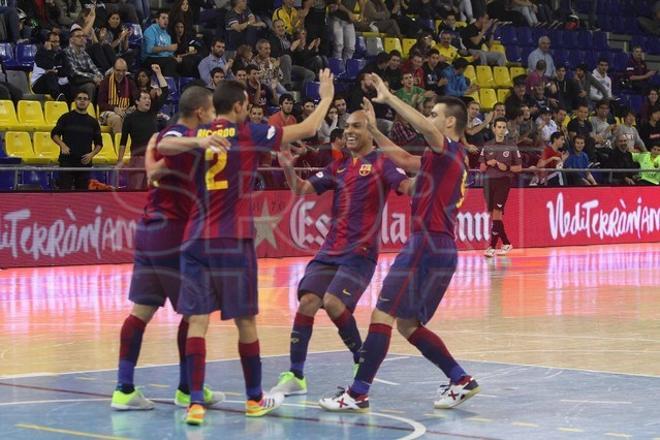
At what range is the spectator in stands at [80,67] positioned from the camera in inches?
858

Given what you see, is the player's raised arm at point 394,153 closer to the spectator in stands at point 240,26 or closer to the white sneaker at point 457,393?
the white sneaker at point 457,393

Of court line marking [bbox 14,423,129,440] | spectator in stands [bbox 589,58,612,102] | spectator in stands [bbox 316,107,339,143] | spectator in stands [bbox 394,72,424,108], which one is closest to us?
court line marking [bbox 14,423,129,440]

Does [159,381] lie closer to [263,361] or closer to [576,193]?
[263,361]

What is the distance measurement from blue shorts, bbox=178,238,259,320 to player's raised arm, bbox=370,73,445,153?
4.33 feet

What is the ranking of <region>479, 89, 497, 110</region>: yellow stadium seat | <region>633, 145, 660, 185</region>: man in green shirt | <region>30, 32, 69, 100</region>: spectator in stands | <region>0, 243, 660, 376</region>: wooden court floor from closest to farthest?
<region>0, 243, 660, 376</region>: wooden court floor → <region>30, 32, 69, 100</region>: spectator in stands → <region>633, 145, 660, 185</region>: man in green shirt → <region>479, 89, 497, 110</region>: yellow stadium seat

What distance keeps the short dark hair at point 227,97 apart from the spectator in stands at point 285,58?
16407 mm

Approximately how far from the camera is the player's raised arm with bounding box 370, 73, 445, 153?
8.82m

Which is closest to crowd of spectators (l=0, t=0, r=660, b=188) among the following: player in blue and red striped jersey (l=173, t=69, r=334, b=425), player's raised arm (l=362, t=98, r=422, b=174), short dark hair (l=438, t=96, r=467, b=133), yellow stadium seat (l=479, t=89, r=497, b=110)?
yellow stadium seat (l=479, t=89, r=497, b=110)

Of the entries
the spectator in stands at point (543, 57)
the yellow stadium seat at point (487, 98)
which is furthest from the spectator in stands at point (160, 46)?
the spectator in stands at point (543, 57)

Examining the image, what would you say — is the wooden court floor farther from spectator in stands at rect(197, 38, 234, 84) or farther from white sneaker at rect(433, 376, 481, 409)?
spectator in stands at rect(197, 38, 234, 84)

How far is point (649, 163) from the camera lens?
2925 cm

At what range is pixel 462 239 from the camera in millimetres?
25344

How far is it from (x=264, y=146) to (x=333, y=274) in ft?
5.51

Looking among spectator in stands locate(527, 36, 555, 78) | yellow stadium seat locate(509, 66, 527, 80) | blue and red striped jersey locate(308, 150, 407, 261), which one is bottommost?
blue and red striped jersey locate(308, 150, 407, 261)
